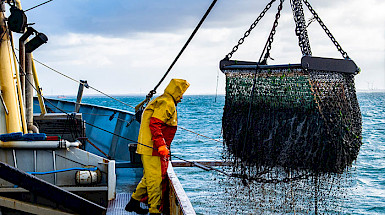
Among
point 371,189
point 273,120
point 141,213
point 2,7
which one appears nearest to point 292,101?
point 273,120

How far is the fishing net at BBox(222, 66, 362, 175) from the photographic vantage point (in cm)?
480

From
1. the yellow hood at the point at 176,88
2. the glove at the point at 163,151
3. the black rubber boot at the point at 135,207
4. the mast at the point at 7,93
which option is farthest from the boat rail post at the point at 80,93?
the glove at the point at 163,151

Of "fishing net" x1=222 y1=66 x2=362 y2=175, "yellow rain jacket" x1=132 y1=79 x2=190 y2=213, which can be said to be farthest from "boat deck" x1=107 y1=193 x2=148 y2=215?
"fishing net" x1=222 y1=66 x2=362 y2=175

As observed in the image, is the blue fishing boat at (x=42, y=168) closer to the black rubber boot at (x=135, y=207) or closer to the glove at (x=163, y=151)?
the black rubber boot at (x=135, y=207)

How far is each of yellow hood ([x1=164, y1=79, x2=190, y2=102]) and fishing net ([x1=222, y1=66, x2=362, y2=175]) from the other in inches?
26.7

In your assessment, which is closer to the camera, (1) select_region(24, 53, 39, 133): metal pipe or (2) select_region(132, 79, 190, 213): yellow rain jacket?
(2) select_region(132, 79, 190, 213): yellow rain jacket

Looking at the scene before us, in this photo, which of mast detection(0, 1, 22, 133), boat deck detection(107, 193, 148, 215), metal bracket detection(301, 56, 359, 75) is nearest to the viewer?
metal bracket detection(301, 56, 359, 75)

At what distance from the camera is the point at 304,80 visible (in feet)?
15.4

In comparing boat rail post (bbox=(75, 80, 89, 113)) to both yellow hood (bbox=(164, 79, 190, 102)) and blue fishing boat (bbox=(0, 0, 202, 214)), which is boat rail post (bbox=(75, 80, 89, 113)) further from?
yellow hood (bbox=(164, 79, 190, 102))

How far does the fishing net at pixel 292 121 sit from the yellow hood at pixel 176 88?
0.68 meters

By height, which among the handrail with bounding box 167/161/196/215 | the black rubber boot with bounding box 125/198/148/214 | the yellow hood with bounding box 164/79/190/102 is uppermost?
the yellow hood with bounding box 164/79/190/102

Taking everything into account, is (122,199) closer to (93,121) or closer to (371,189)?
(93,121)

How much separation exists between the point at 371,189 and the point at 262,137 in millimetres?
11463

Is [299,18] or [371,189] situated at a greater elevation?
[299,18]
